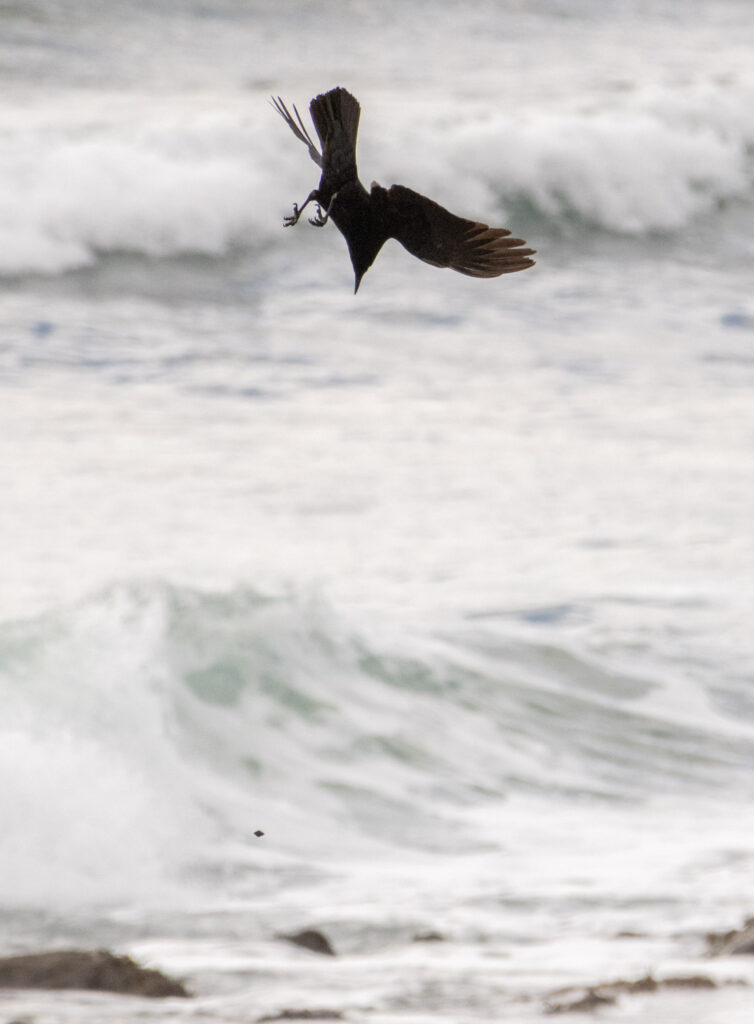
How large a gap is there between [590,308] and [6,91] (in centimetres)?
540

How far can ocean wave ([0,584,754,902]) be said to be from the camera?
171 inches

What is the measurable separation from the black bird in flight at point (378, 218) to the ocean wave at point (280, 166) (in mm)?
9517

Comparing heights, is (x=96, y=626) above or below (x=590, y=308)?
below

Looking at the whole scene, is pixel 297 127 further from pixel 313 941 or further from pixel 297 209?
pixel 313 941

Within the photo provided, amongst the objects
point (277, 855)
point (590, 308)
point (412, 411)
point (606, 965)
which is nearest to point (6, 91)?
point (590, 308)

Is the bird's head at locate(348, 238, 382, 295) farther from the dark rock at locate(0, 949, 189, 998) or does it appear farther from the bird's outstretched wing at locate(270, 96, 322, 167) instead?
the dark rock at locate(0, 949, 189, 998)

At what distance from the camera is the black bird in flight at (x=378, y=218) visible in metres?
0.68

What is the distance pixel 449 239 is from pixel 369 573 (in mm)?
5381

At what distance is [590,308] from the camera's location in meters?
10.2

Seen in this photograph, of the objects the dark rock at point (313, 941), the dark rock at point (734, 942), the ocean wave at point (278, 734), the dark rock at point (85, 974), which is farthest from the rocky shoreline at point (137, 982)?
the ocean wave at point (278, 734)

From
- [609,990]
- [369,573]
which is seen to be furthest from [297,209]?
[369,573]

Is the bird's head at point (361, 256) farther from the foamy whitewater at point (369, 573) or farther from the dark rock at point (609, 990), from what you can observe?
the dark rock at point (609, 990)

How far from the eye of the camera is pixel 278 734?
196 inches

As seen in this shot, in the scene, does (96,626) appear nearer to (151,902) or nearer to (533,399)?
(151,902)
